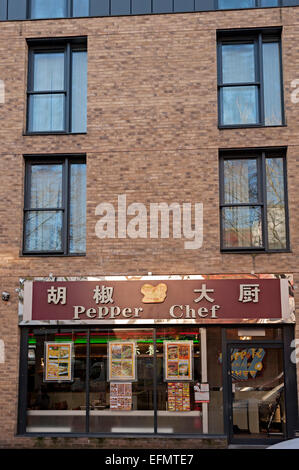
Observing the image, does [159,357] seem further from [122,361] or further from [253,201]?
[253,201]

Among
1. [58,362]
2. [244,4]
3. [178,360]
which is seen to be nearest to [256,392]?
[178,360]

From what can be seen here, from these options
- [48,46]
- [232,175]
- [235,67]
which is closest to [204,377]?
[232,175]

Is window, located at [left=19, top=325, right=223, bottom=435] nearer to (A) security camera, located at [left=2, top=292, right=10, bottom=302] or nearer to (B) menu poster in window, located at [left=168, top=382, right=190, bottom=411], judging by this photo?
(B) menu poster in window, located at [left=168, top=382, right=190, bottom=411]

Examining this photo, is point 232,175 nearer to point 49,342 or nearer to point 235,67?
point 235,67

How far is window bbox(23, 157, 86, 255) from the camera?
12.3 meters

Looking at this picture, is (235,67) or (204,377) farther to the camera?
(235,67)

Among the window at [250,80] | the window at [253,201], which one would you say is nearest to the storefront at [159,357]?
the window at [253,201]

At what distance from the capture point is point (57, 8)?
13102mm

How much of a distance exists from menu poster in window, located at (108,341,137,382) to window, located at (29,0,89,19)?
773 cm

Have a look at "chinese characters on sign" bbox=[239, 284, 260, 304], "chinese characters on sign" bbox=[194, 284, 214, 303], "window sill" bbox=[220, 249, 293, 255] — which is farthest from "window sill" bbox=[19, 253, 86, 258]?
"chinese characters on sign" bbox=[239, 284, 260, 304]

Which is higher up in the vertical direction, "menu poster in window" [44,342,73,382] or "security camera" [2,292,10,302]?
"security camera" [2,292,10,302]

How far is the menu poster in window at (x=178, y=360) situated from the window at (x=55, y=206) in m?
2.91

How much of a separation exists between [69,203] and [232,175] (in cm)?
373

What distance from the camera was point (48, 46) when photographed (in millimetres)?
13031
